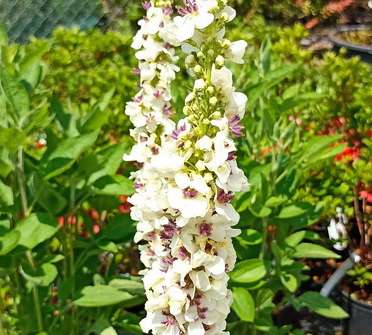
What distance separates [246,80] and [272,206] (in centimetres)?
55

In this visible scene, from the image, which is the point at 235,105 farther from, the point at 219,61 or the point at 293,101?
the point at 293,101

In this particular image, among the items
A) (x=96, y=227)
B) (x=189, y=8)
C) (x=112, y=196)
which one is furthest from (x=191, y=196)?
(x=96, y=227)

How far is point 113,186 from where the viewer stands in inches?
92.4

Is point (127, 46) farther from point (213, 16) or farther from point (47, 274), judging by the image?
point (213, 16)

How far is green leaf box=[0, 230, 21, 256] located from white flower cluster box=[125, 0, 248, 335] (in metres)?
0.53

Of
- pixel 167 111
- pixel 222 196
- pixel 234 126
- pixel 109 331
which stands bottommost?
pixel 109 331

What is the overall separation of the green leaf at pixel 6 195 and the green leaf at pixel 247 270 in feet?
2.22

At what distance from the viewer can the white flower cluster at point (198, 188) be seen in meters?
1.44

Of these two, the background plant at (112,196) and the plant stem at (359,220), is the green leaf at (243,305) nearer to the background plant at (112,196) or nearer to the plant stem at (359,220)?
the background plant at (112,196)

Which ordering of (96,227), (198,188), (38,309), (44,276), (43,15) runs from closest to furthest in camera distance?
1. (198,188)
2. (44,276)
3. (38,309)
4. (96,227)
5. (43,15)

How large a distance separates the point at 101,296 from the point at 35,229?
0.29 m

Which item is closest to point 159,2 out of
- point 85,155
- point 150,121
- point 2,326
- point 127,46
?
point 150,121

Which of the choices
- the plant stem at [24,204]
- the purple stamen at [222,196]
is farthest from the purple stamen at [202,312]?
the plant stem at [24,204]

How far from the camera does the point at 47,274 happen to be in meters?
2.18
